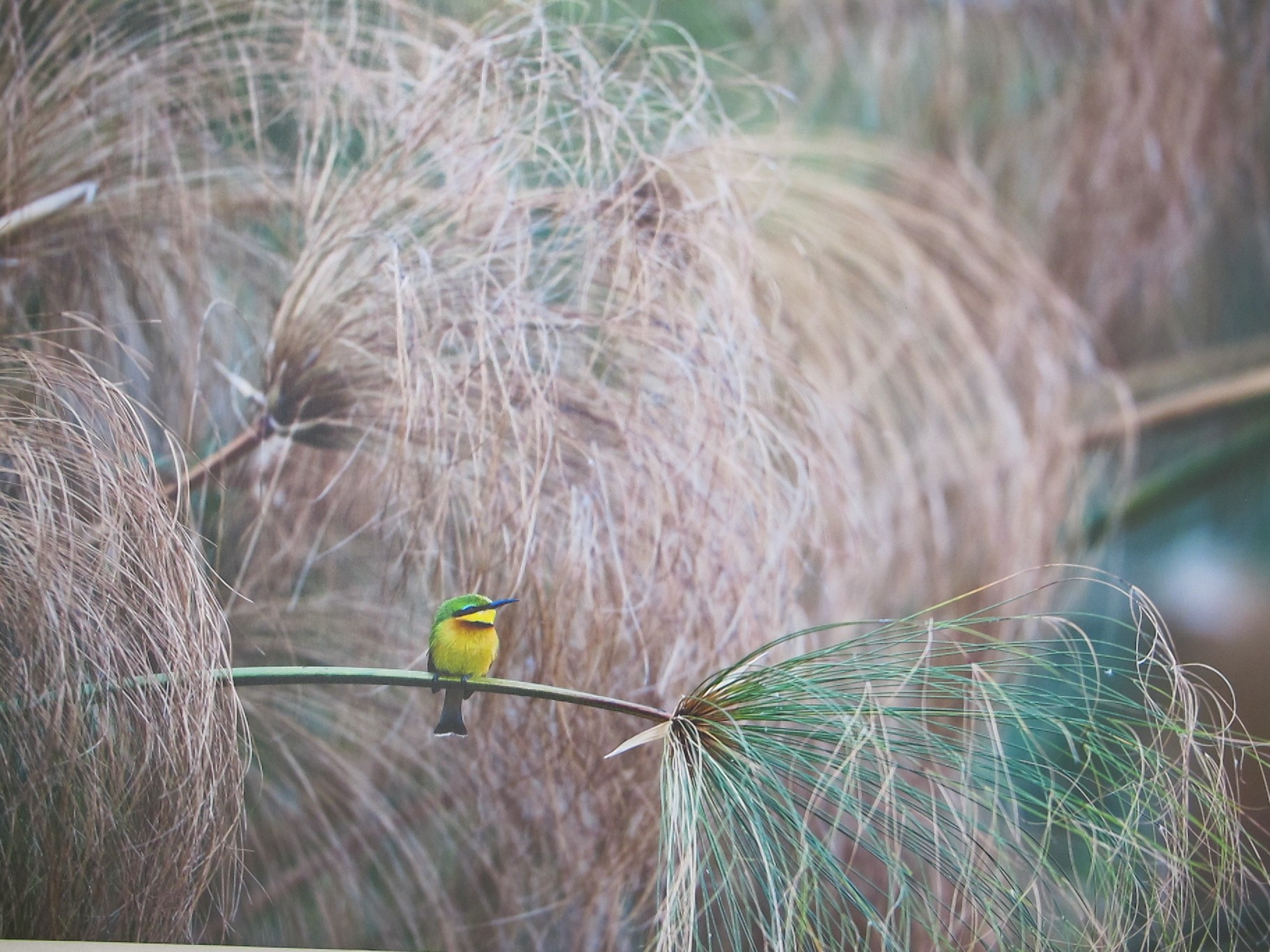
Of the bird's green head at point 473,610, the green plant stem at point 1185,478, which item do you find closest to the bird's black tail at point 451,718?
the bird's green head at point 473,610

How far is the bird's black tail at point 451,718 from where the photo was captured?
143 cm

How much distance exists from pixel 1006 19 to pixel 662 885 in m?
1.42

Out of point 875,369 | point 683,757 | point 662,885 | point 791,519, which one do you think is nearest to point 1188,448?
point 875,369

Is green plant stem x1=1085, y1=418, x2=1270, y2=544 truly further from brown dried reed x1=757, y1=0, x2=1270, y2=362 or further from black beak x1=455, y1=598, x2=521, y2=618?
black beak x1=455, y1=598, x2=521, y2=618

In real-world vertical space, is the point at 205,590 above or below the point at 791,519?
below

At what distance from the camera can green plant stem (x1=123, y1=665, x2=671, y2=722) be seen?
4.33 ft

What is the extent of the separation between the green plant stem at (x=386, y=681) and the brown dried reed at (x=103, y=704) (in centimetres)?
2

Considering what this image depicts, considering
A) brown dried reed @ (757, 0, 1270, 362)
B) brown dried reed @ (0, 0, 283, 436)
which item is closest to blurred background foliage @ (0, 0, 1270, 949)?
brown dried reed @ (757, 0, 1270, 362)

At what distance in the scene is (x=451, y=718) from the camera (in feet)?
4.71

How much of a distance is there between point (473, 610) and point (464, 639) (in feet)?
0.15

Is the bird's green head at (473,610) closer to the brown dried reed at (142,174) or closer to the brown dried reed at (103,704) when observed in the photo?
the brown dried reed at (103,704)

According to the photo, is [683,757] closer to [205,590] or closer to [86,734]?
[205,590]

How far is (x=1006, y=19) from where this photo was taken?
142 centimetres

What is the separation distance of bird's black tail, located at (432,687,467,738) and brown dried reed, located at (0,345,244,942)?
31cm
